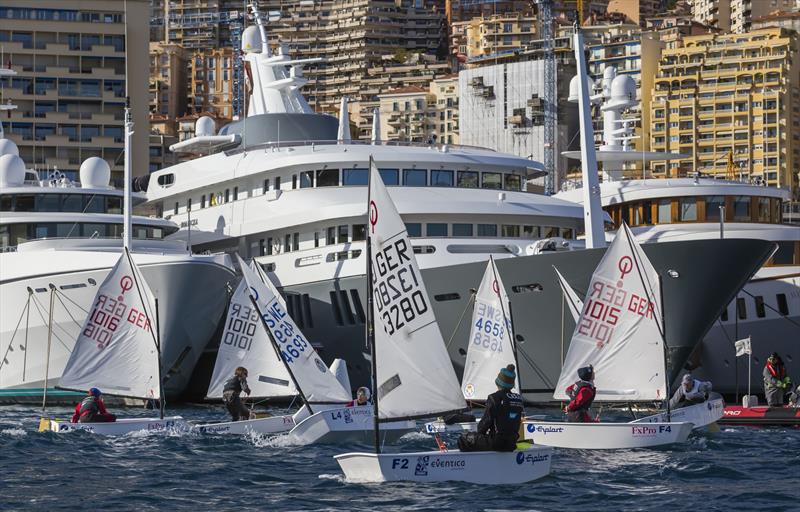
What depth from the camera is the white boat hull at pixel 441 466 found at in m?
20.2

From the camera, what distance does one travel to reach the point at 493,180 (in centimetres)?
4400

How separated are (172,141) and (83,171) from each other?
290 ft

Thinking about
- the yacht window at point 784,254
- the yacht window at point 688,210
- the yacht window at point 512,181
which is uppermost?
the yacht window at point 512,181

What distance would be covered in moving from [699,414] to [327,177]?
1778cm

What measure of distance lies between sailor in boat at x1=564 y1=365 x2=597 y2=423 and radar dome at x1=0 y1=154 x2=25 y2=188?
78.0ft

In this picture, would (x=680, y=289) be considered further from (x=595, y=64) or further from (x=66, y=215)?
(x=595, y=64)

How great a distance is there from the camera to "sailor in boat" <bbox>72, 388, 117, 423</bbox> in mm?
28547

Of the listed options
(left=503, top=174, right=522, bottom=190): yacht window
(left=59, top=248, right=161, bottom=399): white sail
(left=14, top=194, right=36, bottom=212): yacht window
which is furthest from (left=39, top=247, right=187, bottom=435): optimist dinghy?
(left=503, top=174, right=522, bottom=190): yacht window

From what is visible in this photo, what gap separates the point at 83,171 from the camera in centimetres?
4562

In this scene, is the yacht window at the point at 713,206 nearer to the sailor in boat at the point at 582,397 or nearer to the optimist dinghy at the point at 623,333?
the optimist dinghy at the point at 623,333

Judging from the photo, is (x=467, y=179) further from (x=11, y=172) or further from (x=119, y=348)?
(x=119, y=348)

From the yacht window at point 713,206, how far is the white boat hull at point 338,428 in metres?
20.1

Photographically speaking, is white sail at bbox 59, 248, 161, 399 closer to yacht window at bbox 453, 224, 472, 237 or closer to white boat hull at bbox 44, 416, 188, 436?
white boat hull at bbox 44, 416, 188, 436

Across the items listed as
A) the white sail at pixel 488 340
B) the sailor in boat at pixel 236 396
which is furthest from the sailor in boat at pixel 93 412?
the white sail at pixel 488 340
